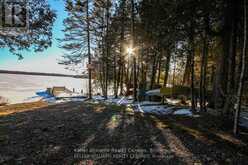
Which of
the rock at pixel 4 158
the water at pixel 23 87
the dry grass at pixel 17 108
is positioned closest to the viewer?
the rock at pixel 4 158

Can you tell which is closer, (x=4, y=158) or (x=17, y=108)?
(x=4, y=158)

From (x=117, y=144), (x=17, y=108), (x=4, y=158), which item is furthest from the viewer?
(x=17, y=108)

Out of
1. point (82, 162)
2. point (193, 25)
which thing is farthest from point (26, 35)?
point (82, 162)

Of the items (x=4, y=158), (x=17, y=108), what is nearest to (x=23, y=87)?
(x=17, y=108)

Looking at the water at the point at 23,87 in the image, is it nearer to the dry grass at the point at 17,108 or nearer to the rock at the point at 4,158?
the dry grass at the point at 17,108

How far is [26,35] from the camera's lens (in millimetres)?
10531

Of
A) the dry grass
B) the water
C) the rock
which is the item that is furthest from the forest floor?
the water

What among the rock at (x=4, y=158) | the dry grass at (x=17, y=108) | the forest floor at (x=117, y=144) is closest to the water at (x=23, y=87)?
the dry grass at (x=17, y=108)

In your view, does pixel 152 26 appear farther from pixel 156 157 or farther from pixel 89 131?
pixel 156 157

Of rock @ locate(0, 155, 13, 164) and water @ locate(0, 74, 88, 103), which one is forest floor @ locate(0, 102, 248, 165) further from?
water @ locate(0, 74, 88, 103)

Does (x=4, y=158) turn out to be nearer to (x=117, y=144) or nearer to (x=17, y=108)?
(x=117, y=144)

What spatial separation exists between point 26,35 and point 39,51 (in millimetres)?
1033

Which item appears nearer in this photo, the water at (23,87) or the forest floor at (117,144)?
the forest floor at (117,144)

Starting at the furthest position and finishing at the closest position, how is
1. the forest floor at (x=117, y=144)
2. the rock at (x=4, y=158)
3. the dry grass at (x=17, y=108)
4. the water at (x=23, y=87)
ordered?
the water at (x=23, y=87) → the dry grass at (x=17, y=108) → the forest floor at (x=117, y=144) → the rock at (x=4, y=158)
